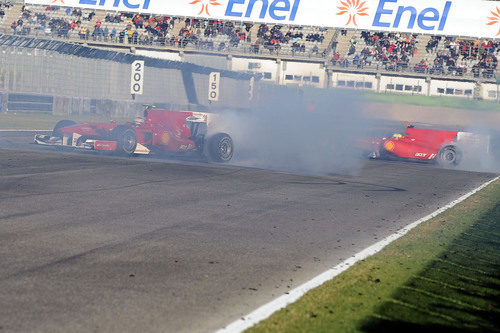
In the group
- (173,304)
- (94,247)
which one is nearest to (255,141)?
(94,247)

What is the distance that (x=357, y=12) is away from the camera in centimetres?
3853

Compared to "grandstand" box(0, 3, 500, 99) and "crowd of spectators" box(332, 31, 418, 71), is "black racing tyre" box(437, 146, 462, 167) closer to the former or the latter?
"grandstand" box(0, 3, 500, 99)

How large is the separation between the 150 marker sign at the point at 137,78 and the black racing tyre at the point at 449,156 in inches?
760

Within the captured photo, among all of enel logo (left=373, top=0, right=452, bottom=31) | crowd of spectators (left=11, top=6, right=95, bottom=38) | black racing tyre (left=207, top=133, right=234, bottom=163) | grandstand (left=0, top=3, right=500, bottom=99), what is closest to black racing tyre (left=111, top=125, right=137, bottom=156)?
Result: black racing tyre (left=207, top=133, right=234, bottom=163)

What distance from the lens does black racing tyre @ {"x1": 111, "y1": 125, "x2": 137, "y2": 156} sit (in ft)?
59.8

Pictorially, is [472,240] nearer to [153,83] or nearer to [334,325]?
[334,325]

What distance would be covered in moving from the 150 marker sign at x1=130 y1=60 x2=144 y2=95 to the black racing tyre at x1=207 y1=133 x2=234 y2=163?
20.4m

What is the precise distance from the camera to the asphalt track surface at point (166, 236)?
16.7 feet

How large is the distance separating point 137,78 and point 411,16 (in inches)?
604

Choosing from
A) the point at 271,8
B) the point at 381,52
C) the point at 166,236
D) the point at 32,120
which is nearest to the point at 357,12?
the point at 271,8

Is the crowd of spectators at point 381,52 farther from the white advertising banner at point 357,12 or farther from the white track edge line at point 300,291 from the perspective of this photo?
the white track edge line at point 300,291

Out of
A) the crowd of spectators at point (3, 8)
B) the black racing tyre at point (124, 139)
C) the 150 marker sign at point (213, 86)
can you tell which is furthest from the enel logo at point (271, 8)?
the crowd of spectators at point (3, 8)

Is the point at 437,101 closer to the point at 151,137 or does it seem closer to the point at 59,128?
the point at 151,137

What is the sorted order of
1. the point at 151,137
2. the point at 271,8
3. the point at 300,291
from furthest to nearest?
the point at 271,8 < the point at 151,137 < the point at 300,291
